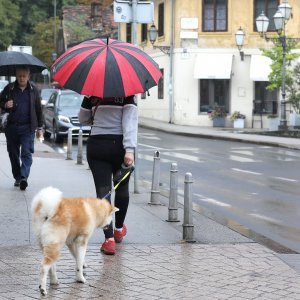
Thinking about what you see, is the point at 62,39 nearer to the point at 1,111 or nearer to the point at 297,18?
the point at 297,18

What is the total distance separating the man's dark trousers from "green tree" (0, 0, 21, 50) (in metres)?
55.4

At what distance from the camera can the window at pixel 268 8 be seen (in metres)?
37.1

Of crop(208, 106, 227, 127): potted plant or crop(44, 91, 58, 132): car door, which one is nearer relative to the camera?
crop(44, 91, 58, 132): car door

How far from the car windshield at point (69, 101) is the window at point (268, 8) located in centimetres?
1455

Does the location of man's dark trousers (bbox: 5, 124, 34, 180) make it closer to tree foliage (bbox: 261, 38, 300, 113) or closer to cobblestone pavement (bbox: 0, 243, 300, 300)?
cobblestone pavement (bbox: 0, 243, 300, 300)

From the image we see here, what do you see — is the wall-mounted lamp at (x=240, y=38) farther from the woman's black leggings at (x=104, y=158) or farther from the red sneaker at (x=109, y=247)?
the red sneaker at (x=109, y=247)

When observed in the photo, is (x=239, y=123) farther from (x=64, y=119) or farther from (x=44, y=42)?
(x=44, y=42)

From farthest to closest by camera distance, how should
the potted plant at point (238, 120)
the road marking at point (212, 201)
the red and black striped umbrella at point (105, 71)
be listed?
the potted plant at point (238, 120) → the road marking at point (212, 201) → the red and black striped umbrella at point (105, 71)

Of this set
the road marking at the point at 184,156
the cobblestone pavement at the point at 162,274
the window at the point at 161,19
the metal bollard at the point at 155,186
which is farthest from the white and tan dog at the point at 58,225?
the window at the point at 161,19

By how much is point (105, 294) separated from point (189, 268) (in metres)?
1.25

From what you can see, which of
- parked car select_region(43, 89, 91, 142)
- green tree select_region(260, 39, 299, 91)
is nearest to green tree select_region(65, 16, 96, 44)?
green tree select_region(260, 39, 299, 91)

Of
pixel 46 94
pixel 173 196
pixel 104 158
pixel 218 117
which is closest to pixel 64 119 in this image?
pixel 218 117

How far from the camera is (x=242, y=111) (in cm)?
3716

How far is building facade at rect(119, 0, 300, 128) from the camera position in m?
37.1
